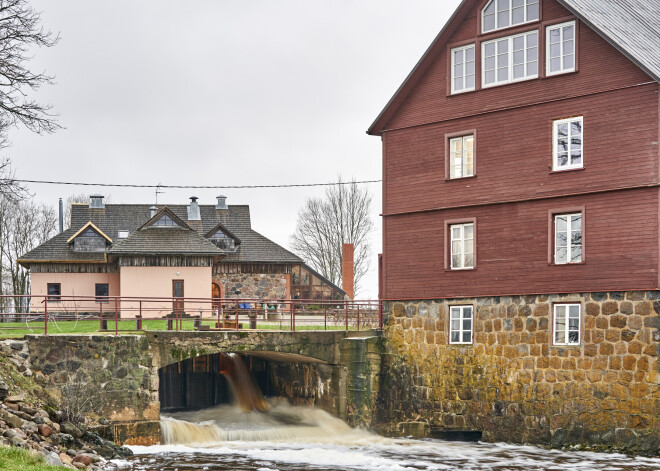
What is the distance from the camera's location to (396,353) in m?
30.0

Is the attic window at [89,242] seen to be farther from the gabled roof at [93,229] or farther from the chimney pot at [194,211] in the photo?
the chimney pot at [194,211]

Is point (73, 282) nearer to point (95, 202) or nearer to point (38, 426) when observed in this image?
point (95, 202)

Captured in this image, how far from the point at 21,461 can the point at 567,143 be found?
17.0 metres

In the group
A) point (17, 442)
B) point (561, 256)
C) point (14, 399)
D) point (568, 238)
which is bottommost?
point (17, 442)

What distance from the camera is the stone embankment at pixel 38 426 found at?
65.4 ft

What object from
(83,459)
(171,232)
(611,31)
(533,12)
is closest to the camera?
(83,459)

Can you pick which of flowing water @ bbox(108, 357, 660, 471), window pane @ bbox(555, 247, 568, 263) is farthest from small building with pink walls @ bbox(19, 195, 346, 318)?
window pane @ bbox(555, 247, 568, 263)

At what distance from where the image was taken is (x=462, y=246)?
94.6ft

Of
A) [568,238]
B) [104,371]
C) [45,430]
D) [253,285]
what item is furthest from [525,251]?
[253,285]

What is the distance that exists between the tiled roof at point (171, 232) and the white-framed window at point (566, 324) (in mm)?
21686

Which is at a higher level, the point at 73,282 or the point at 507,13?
the point at 507,13

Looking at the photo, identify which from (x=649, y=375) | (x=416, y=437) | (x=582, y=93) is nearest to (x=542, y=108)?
(x=582, y=93)

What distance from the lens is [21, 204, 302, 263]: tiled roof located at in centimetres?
4503

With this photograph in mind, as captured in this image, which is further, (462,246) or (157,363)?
(462,246)
